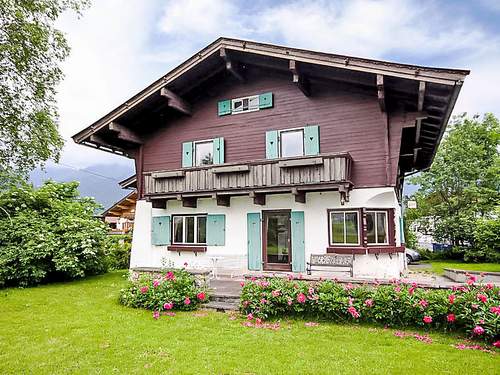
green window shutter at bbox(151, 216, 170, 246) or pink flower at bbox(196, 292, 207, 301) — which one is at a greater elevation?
green window shutter at bbox(151, 216, 170, 246)

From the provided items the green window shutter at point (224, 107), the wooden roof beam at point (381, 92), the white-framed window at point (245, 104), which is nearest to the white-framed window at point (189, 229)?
the green window shutter at point (224, 107)

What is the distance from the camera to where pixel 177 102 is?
13.3 m

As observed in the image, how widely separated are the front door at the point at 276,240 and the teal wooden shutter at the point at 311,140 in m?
2.10

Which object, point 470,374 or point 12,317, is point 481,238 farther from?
point 12,317

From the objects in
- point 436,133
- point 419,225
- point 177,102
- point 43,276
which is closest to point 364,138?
point 436,133

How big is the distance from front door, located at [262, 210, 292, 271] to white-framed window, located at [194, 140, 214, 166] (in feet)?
9.67

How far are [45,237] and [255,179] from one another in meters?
7.25

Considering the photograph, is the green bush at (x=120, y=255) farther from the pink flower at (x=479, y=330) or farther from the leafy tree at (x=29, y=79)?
the pink flower at (x=479, y=330)

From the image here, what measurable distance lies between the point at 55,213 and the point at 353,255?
10677 mm

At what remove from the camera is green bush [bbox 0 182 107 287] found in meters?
11.9

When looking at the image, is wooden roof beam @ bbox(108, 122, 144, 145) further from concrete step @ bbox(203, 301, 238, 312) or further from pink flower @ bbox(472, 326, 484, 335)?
pink flower @ bbox(472, 326, 484, 335)

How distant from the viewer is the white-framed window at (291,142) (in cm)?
1224

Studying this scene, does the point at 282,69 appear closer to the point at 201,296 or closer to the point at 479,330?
the point at 201,296

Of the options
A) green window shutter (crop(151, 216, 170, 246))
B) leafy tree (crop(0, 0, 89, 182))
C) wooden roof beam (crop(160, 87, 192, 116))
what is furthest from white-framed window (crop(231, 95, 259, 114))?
leafy tree (crop(0, 0, 89, 182))
